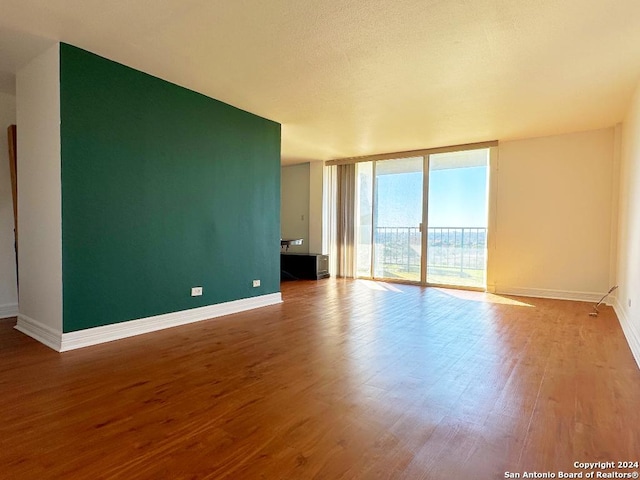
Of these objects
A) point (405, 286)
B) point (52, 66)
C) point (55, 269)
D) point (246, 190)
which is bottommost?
point (405, 286)

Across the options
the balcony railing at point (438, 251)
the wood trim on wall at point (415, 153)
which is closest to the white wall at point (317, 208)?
the wood trim on wall at point (415, 153)

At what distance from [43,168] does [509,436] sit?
3895mm

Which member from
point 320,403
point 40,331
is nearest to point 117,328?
point 40,331

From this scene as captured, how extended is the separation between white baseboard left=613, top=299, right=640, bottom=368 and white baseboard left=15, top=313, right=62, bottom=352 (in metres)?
4.59

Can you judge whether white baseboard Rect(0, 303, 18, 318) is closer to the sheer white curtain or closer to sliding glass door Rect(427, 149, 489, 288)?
the sheer white curtain

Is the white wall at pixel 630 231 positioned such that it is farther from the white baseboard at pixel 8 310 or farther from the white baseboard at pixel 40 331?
the white baseboard at pixel 8 310

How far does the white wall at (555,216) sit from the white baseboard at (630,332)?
99 centimetres

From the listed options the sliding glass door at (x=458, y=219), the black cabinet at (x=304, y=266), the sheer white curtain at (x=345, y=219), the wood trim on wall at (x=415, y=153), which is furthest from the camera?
the sheer white curtain at (x=345, y=219)

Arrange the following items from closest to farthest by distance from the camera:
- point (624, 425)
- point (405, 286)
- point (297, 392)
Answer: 1. point (624, 425)
2. point (297, 392)
3. point (405, 286)

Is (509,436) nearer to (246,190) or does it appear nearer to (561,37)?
(561,37)

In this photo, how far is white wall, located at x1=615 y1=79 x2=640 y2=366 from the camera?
10.2ft

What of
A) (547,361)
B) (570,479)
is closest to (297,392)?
(570,479)

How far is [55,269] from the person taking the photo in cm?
289

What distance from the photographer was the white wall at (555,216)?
495 cm
